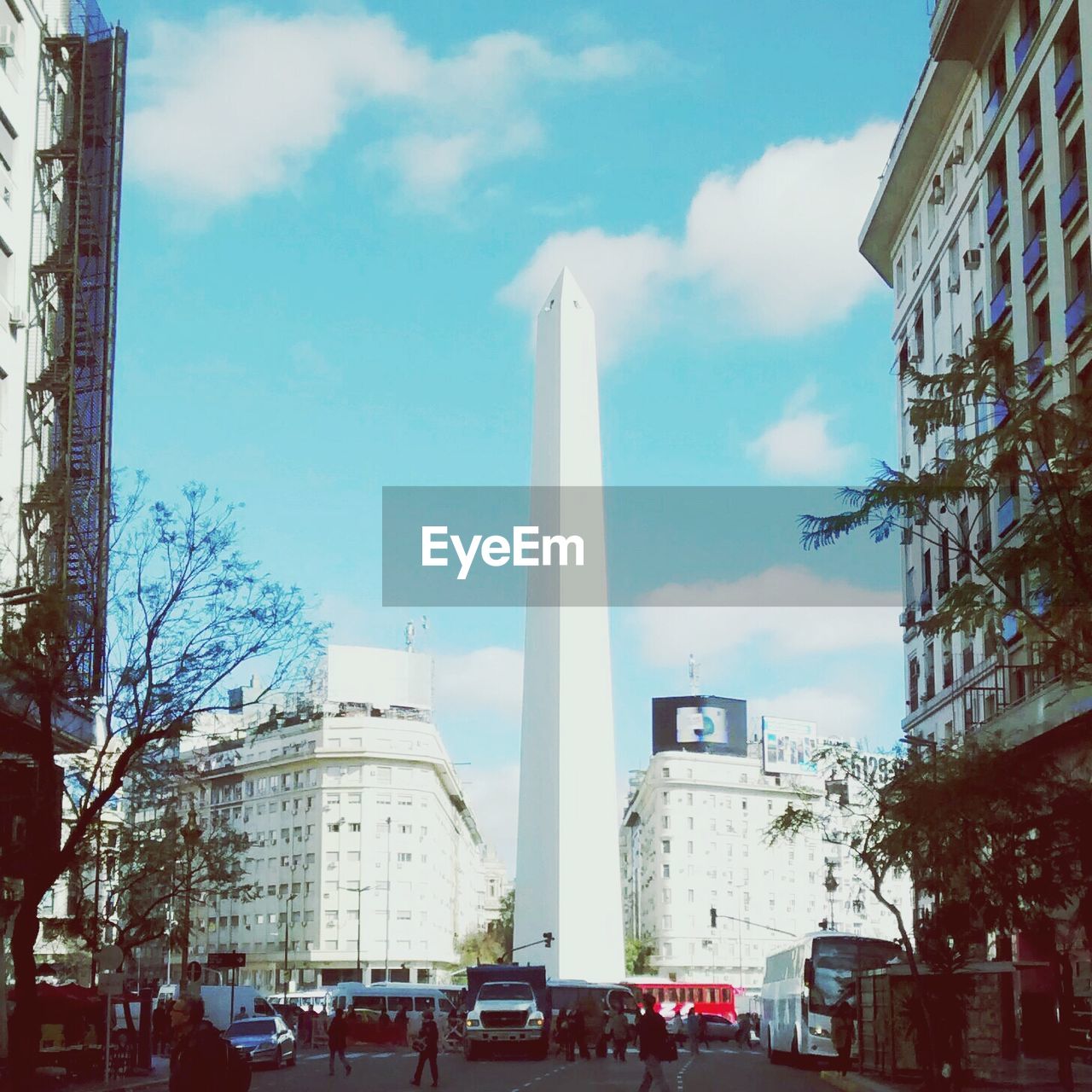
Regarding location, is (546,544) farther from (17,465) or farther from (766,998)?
(17,465)

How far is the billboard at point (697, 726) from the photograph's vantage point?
133 meters

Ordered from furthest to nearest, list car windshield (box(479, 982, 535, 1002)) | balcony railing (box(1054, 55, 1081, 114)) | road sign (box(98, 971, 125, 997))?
car windshield (box(479, 982, 535, 1002)), balcony railing (box(1054, 55, 1081, 114)), road sign (box(98, 971, 125, 997))

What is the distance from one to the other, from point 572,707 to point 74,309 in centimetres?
3115

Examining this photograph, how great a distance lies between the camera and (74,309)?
3972cm

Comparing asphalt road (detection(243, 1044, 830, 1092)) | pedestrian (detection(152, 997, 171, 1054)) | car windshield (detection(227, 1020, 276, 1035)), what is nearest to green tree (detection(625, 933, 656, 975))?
pedestrian (detection(152, 997, 171, 1054))

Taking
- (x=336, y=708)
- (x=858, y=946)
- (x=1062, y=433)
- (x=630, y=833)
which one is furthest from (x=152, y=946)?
(x=1062, y=433)

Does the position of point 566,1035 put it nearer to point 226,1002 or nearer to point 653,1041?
point 226,1002

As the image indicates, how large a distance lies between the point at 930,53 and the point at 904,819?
23.2m

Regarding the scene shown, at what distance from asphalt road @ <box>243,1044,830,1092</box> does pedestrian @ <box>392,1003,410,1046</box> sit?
12.4 m

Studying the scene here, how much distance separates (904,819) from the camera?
2264 cm

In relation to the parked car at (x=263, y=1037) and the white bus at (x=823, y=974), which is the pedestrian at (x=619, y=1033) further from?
the parked car at (x=263, y=1037)

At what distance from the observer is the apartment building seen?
30594mm

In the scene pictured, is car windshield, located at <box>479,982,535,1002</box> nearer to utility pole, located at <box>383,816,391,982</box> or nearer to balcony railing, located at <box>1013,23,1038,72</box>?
balcony railing, located at <box>1013,23,1038,72</box>

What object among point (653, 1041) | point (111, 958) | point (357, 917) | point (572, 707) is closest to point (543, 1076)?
point (111, 958)
